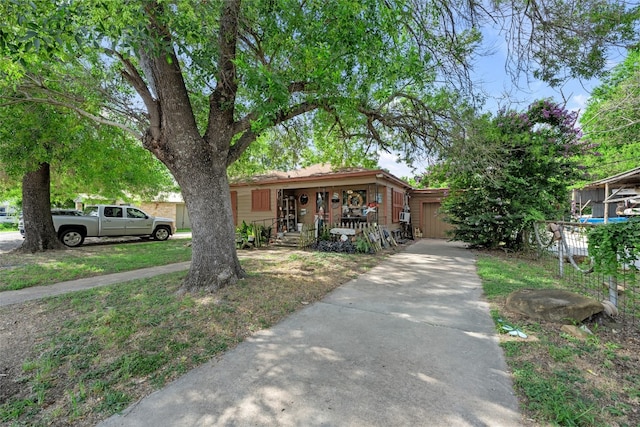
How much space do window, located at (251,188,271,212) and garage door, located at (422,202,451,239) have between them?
8.70 m

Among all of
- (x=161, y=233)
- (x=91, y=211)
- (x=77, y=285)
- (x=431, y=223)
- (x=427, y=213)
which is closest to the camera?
(x=77, y=285)

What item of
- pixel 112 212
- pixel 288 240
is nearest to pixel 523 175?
pixel 288 240

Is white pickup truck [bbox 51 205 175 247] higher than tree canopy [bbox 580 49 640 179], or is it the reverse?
tree canopy [bbox 580 49 640 179]

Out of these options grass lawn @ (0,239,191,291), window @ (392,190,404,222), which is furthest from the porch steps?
window @ (392,190,404,222)

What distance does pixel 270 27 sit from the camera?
420 cm

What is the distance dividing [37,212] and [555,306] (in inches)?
548

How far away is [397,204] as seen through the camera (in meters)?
13.5

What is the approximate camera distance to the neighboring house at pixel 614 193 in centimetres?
1083

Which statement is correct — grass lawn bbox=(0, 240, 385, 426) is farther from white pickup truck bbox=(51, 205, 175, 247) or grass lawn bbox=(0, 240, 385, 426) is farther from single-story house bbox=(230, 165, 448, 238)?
white pickup truck bbox=(51, 205, 175, 247)

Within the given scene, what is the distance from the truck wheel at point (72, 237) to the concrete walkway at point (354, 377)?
11.8m

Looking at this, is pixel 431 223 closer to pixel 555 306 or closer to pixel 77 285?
pixel 555 306

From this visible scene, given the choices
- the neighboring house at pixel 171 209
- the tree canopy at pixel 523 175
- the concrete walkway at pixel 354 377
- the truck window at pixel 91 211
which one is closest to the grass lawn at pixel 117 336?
the concrete walkway at pixel 354 377

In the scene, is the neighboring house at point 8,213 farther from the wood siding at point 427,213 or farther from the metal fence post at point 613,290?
the metal fence post at point 613,290

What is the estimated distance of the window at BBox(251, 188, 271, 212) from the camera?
13.0 meters
